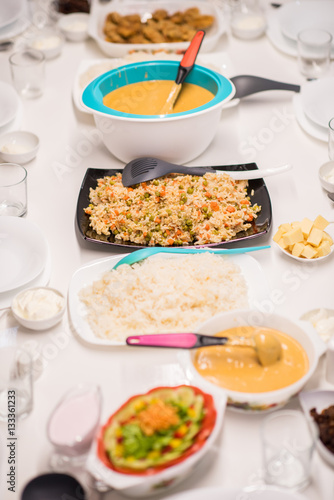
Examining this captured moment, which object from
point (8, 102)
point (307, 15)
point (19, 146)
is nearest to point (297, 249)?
point (19, 146)

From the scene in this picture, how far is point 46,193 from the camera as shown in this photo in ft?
7.02

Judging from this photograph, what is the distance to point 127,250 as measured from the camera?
1851 millimetres

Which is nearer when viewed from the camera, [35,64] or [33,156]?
[33,156]

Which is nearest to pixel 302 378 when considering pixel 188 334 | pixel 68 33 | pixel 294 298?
pixel 188 334

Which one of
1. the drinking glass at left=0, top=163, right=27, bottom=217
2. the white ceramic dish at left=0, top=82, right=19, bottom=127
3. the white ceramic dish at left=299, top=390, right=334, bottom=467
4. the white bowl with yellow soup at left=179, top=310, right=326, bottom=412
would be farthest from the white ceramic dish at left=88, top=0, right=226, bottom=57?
the white ceramic dish at left=299, top=390, right=334, bottom=467

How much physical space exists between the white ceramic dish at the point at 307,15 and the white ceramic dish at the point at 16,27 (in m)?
1.35

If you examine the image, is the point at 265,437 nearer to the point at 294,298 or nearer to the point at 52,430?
the point at 52,430

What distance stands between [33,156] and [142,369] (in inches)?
45.1

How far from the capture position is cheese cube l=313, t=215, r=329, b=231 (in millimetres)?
1806

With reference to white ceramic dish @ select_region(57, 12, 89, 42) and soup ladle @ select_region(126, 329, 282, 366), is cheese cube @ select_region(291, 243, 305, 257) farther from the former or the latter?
white ceramic dish @ select_region(57, 12, 89, 42)

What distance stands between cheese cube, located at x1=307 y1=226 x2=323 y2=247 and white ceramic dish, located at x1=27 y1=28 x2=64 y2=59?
173cm

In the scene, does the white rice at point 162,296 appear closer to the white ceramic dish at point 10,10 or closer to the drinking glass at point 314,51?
the drinking glass at point 314,51

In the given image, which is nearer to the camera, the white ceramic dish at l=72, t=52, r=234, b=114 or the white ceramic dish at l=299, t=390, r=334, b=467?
the white ceramic dish at l=299, t=390, r=334, b=467

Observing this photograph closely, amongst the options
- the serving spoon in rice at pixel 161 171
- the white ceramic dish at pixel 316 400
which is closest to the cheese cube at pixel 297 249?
the serving spoon in rice at pixel 161 171
